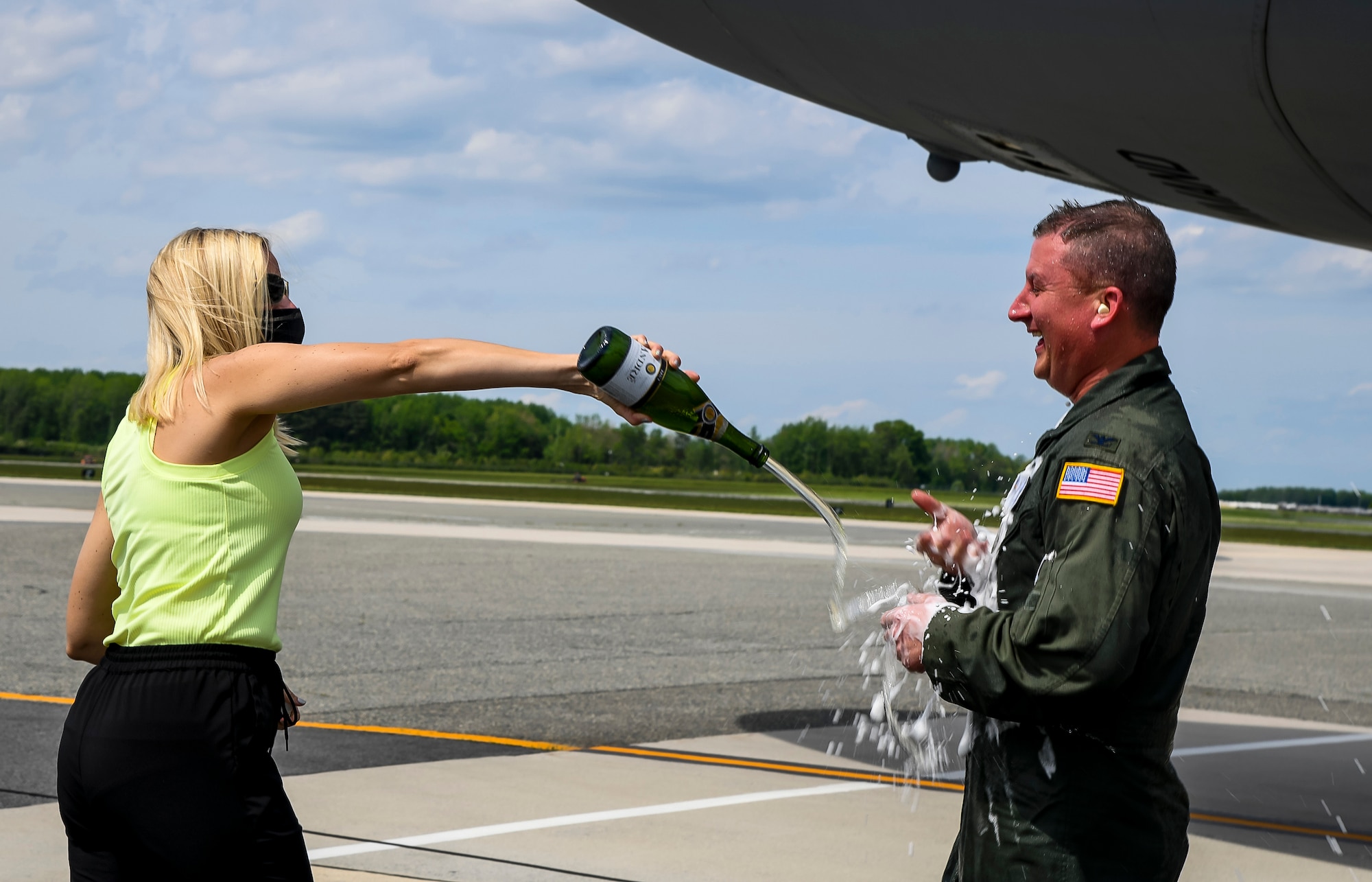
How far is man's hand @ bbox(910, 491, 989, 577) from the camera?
107 inches

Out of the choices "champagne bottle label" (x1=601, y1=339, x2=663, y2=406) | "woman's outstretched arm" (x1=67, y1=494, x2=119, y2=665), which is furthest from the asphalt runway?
"champagne bottle label" (x1=601, y1=339, x2=663, y2=406)

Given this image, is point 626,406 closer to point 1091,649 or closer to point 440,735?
point 1091,649

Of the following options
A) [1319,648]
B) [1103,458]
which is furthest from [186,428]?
[1319,648]

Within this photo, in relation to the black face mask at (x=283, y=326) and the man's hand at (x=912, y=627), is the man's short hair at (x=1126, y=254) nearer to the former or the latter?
the man's hand at (x=912, y=627)

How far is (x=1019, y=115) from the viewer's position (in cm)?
523

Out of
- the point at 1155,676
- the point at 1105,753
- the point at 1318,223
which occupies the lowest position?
the point at 1105,753

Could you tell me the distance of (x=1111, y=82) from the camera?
4738 millimetres

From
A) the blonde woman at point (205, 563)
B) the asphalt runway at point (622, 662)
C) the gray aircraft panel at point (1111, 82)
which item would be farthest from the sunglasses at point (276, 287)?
the asphalt runway at point (622, 662)

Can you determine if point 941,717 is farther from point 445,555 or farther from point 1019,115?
point 445,555

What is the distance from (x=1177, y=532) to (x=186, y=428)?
1930mm

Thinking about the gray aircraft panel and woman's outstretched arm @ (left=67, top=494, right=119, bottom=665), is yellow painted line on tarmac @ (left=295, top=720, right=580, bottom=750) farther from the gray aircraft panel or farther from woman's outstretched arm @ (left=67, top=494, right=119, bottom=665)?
woman's outstretched arm @ (left=67, top=494, right=119, bottom=665)

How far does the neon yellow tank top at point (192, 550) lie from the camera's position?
8.46 ft

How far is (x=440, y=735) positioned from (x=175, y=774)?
564 centimetres

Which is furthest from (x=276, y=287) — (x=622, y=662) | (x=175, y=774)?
(x=622, y=662)
